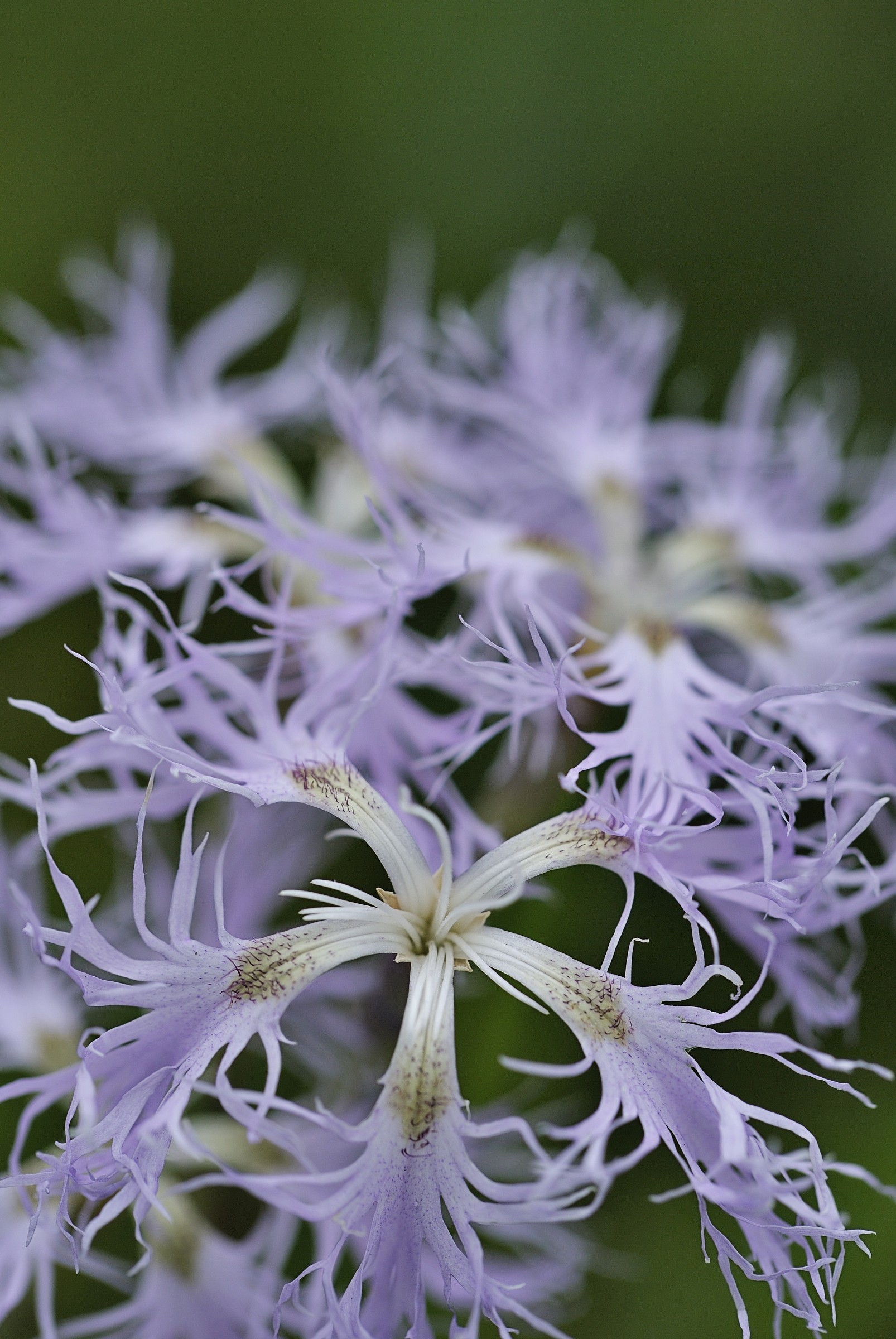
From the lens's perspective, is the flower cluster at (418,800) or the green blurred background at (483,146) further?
the green blurred background at (483,146)

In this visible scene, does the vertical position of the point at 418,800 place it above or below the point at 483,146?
below

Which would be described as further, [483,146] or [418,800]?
[483,146]

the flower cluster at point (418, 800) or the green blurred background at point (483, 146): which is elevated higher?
the green blurred background at point (483, 146)

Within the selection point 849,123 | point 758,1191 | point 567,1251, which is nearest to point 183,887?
point 758,1191

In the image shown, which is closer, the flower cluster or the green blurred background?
the flower cluster

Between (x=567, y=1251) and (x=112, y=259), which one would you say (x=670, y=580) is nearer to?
(x=567, y=1251)
